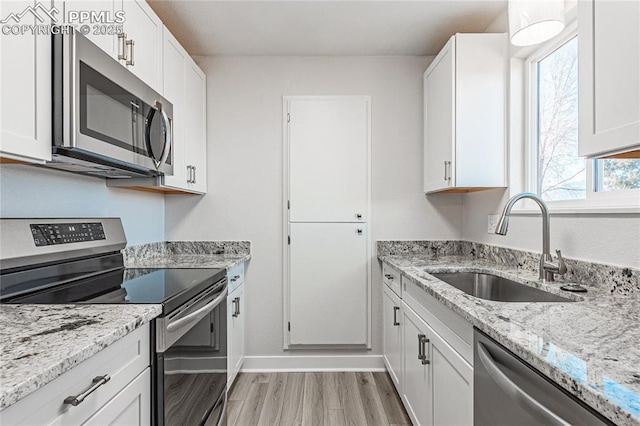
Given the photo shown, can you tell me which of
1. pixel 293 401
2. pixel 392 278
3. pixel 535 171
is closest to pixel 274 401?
pixel 293 401

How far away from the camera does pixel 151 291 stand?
1.33m

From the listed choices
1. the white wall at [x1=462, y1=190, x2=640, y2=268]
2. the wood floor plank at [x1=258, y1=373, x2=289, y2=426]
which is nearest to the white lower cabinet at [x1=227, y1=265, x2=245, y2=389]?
the wood floor plank at [x1=258, y1=373, x2=289, y2=426]

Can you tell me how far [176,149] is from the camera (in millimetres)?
2156

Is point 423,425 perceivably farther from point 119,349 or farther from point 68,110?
point 68,110

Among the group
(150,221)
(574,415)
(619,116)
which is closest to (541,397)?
(574,415)

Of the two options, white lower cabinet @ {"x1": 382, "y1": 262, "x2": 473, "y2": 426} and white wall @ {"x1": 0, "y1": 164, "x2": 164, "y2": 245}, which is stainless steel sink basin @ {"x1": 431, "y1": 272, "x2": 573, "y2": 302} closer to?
white lower cabinet @ {"x1": 382, "y1": 262, "x2": 473, "y2": 426}

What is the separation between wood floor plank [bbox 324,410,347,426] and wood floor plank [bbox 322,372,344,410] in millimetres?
43

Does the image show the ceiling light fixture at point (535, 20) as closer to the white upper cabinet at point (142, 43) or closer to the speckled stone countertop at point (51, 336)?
the white upper cabinet at point (142, 43)

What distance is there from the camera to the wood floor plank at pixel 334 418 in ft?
6.67

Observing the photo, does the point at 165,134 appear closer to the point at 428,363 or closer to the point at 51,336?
the point at 51,336

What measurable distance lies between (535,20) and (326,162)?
62.0 inches

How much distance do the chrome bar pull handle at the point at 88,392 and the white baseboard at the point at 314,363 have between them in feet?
6.60

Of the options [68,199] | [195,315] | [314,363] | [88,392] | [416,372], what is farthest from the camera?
[314,363]

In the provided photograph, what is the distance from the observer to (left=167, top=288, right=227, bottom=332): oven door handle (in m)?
1.21
